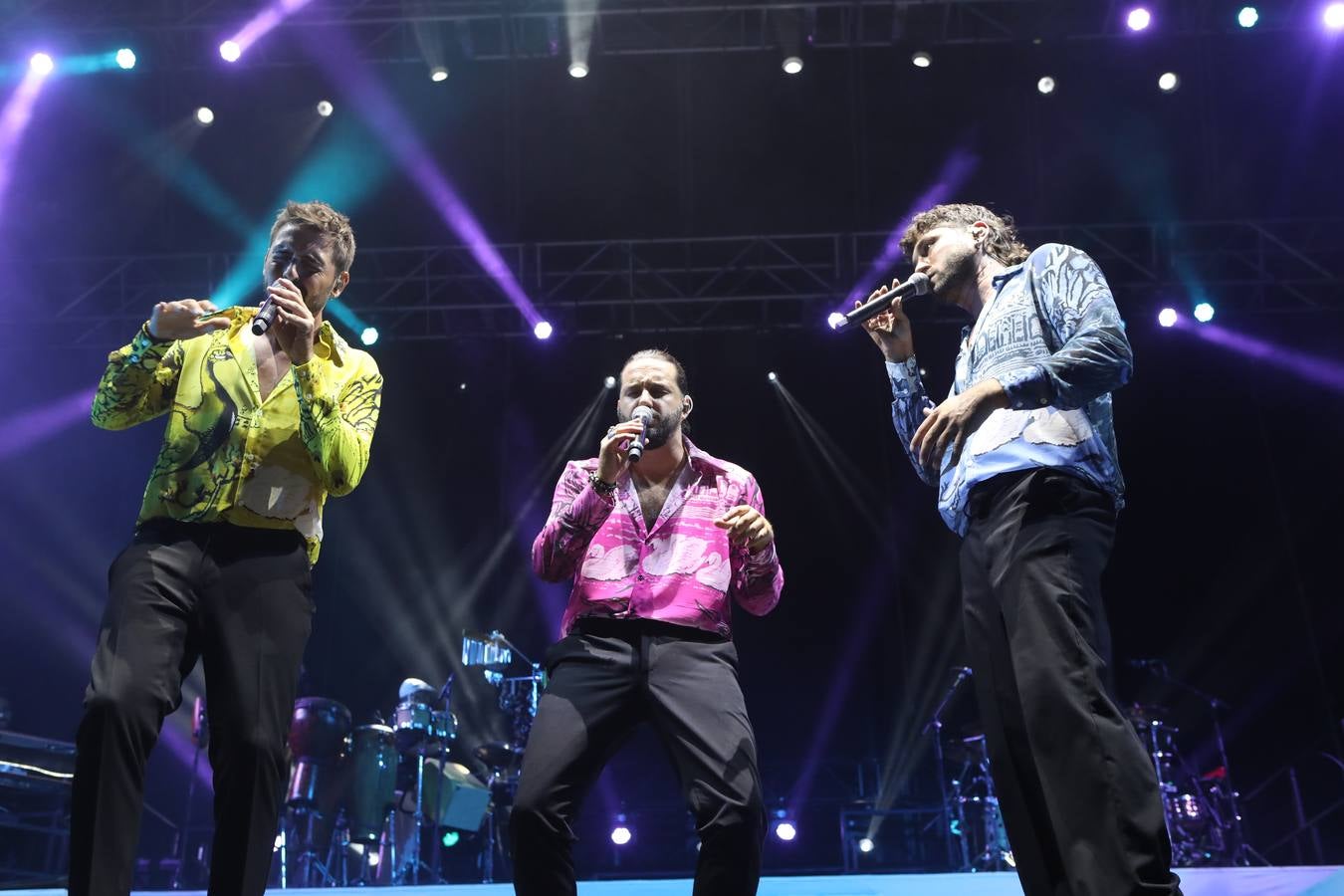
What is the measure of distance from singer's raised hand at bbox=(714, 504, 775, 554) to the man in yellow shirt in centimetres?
90

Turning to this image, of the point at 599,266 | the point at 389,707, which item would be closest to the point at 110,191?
the point at 599,266

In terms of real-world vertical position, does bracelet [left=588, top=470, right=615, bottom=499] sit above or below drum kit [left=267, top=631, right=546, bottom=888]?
above

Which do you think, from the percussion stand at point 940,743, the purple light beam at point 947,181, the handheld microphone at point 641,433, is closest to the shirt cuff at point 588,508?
the handheld microphone at point 641,433

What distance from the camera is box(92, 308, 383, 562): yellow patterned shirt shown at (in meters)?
2.30

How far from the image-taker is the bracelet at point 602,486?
2.80 meters

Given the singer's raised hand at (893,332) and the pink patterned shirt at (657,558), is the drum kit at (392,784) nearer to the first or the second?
the pink patterned shirt at (657,558)

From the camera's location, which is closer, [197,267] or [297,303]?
[297,303]

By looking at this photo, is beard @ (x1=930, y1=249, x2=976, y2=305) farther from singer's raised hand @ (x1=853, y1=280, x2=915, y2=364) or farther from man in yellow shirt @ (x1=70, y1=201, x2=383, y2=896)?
man in yellow shirt @ (x1=70, y1=201, x2=383, y2=896)

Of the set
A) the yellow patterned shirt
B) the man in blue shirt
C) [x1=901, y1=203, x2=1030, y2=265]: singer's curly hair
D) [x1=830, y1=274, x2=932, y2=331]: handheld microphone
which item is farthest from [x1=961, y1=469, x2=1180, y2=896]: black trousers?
the yellow patterned shirt

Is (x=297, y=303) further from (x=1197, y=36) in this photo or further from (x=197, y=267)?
(x=1197, y=36)

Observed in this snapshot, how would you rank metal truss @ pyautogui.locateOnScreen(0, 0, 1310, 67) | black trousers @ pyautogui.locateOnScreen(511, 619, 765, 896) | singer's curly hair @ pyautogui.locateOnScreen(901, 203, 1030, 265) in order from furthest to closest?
1. metal truss @ pyautogui.locateOnScreen(0, 0, 1310, 67)
2. singer's curly hair @ pyautogui.locateOnScreen(901, 203, 1030, 265)
3. black trousers @ pyautogui.locateOnScreen(511, 619, 765, 896)

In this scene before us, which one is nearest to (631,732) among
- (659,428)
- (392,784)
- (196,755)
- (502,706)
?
(659,428)

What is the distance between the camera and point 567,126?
8.84 metres

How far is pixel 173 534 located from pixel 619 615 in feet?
3.50
